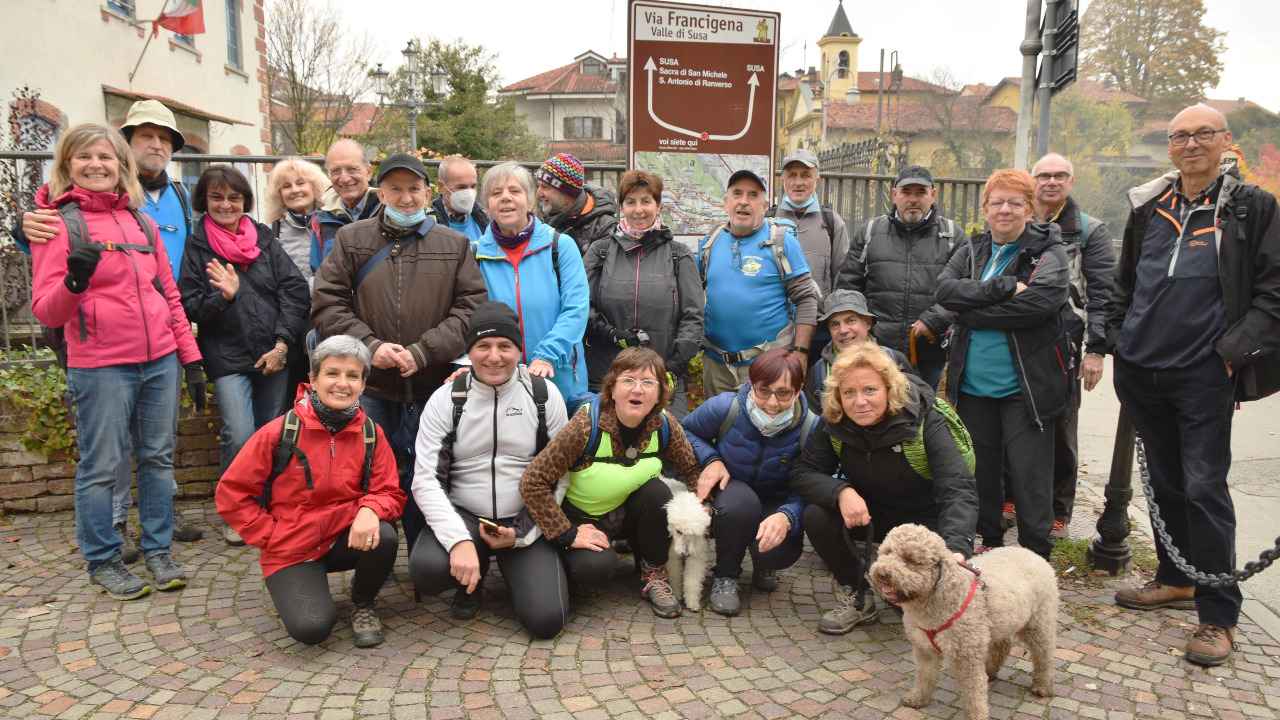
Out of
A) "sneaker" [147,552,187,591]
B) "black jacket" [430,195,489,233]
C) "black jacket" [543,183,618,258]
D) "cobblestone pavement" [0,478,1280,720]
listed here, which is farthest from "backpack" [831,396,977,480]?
"sneaker" [147,552,187,591]

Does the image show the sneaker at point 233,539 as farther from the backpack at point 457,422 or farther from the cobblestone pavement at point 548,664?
the backpack at point 457,422

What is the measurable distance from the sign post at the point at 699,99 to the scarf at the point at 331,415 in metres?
3.57

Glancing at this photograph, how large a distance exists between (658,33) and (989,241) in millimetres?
3249

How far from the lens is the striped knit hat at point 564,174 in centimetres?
532

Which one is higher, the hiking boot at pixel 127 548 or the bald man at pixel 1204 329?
the bald man at pixel 1204 329

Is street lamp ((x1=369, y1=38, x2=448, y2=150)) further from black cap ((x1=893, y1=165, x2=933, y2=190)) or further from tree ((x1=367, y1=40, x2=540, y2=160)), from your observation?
black cap ((x1=893, y1=165, x2=933, y2=190))

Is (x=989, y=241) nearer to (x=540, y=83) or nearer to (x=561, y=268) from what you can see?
(x=561, y=268)

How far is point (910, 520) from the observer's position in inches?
161

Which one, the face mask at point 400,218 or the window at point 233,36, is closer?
the face mask at point 400,218

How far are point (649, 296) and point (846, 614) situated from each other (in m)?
2.04

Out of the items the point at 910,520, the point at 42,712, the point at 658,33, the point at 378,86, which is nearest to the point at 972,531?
the point at 910,520

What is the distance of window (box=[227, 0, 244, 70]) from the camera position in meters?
19.4

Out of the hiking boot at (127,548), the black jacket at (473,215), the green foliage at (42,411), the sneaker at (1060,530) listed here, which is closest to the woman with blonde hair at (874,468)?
the sneaker at (1060,530)

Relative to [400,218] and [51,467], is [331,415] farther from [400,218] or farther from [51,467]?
[51,467]
